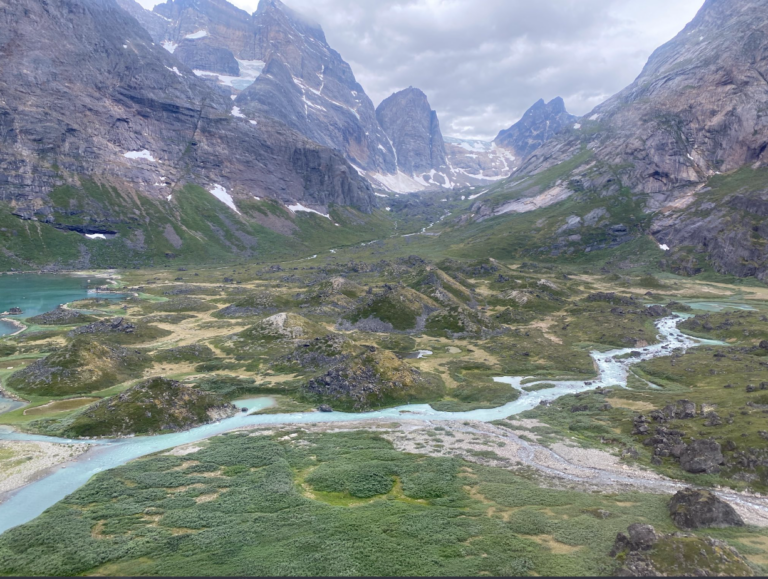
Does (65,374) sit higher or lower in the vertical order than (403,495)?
higher

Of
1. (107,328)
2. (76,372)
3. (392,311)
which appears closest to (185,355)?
(76,372)

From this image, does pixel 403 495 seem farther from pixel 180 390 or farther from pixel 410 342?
pixel 410 342

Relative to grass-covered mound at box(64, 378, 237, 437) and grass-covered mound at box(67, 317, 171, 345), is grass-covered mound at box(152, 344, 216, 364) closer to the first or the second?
grass-covered mound at box(67, 317, 171, 345)

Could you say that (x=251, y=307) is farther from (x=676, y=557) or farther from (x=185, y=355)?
(x=676, y=557)

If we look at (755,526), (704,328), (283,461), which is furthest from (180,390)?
(704,328)

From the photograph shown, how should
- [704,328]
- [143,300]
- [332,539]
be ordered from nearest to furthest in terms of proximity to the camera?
[332,539] < [704,328] < [143,300]

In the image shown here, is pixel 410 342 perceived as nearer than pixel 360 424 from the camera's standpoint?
No

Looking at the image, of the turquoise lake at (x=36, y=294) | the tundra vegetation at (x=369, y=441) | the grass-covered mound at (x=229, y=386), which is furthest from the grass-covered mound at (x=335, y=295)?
the turquoise lake at (x=36, y=294)
